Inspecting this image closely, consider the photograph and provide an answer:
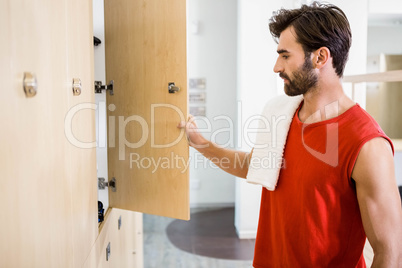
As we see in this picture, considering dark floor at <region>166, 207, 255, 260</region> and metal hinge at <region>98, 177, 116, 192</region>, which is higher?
metal hinge at <region>98, 177, 116, 192</region>

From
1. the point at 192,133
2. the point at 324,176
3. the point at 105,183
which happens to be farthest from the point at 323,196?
the point at 105,183

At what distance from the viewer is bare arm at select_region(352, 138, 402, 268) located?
954 mm

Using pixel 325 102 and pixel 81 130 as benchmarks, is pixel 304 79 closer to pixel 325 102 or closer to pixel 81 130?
pixel 325 102

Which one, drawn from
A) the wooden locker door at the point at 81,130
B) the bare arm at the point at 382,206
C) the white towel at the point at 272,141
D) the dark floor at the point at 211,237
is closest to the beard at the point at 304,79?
the white towel at the point at 272,141

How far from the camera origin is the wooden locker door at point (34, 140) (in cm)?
56

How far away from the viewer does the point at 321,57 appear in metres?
1.20

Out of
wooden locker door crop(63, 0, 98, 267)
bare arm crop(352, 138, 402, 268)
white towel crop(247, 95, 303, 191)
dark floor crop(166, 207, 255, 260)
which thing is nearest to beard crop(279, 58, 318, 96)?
white towel crop(247, 95, 303, 191)

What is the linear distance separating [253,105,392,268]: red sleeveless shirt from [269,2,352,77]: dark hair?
0.78 feet

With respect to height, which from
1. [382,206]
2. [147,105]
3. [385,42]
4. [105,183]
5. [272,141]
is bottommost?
[105,183]

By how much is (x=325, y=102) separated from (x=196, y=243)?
2404mm

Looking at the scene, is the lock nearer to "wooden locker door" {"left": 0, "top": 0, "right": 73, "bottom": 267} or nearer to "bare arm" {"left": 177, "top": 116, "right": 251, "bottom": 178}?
"wooden locker door" {"left": 0, "top": 0, "right": 73, "bottom": 267}

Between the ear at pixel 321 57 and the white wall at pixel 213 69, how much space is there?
293cm

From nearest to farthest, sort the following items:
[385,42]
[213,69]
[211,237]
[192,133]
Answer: [192,133] → [385,42] → [211,237] → [213,69]

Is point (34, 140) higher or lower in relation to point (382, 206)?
higher
